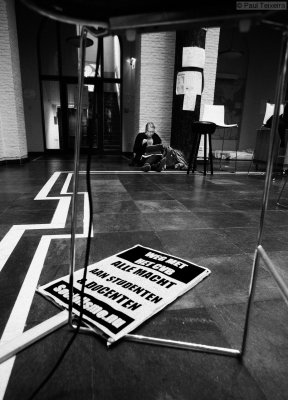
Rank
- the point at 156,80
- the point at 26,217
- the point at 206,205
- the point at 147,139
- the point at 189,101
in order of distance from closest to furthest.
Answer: the point at 26,217, the point at 206,205, the point at 147,139, the point at 189,101, the point at 156,80

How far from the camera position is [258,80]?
946 centimetres

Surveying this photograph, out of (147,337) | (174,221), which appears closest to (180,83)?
(174,221)

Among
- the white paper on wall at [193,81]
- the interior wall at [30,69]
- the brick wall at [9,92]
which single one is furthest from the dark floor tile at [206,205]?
the interior wall at [30,69]

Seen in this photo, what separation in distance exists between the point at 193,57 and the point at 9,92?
3.54 meters

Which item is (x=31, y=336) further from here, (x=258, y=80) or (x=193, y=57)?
(x=258, y=80)

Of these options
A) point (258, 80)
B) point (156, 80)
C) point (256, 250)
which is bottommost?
point (256, 250)

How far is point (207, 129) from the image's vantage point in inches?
162

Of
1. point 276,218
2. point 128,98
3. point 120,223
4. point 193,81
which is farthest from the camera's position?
point 128,98

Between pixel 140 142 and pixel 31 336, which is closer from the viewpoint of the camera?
pixel 31 336

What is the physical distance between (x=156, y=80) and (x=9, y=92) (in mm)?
2935

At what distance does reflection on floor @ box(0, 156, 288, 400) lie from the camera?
2.73 ft

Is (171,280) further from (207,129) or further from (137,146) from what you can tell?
(137,146)

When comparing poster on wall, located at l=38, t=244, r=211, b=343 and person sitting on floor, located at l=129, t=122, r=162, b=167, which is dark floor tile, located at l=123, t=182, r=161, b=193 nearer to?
person sitting on floor, located at l=129, t=122, r=162, b=167

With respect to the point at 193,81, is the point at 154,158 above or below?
below
